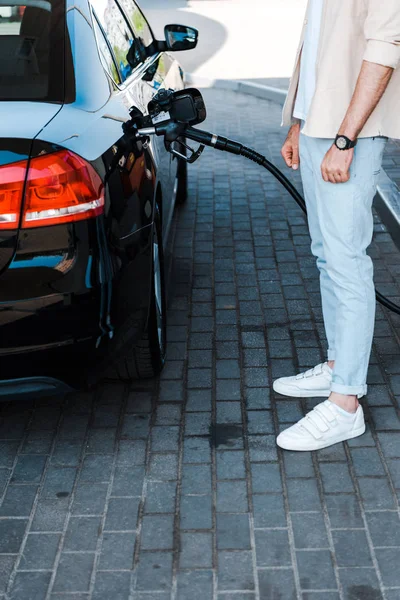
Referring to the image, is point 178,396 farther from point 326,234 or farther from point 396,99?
point 396,99

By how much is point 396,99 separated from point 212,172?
14.8ft

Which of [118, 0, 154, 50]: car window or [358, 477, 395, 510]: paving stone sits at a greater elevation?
[118, 0, 154, 50]: car window

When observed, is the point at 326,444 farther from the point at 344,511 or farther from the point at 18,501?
the point at 18,501

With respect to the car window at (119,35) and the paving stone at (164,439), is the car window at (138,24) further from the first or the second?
the paving stone at (164,439)

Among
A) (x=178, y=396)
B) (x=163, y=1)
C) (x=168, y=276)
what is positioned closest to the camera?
(x=178, y=396)

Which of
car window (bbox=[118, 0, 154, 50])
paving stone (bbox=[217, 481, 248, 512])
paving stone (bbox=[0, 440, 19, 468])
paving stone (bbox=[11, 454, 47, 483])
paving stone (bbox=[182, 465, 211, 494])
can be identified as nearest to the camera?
paving stone (bbox=[217, 481, 248, 512])

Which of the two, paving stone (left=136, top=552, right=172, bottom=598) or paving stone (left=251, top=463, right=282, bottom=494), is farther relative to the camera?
paving stone (left=251, top=463, right=282, bottom=494)

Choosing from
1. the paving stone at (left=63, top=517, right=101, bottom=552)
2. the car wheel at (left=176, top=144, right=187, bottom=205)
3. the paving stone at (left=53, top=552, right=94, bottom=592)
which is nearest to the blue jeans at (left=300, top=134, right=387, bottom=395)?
the paving stone at (left=63, top=517, right=101, bottom=552)

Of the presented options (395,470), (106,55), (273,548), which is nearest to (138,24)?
(106,55)

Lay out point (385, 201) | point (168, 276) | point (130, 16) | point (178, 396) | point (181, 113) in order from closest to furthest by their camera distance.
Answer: point (181, 113) < point (178, 396) < point (130, 16) < point (168, 276) < point (385, 201)

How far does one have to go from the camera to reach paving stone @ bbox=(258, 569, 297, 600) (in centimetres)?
254

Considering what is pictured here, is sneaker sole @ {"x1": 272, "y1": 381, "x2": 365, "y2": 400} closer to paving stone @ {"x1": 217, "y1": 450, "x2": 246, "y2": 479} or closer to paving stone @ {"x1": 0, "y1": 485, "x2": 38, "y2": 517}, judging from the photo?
paving stone @ {"x1": 217, "y1": 450, "x2": 246, "y2": 479}

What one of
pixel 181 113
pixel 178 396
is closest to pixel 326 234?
pixel 181 113

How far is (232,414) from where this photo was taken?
3.60m
